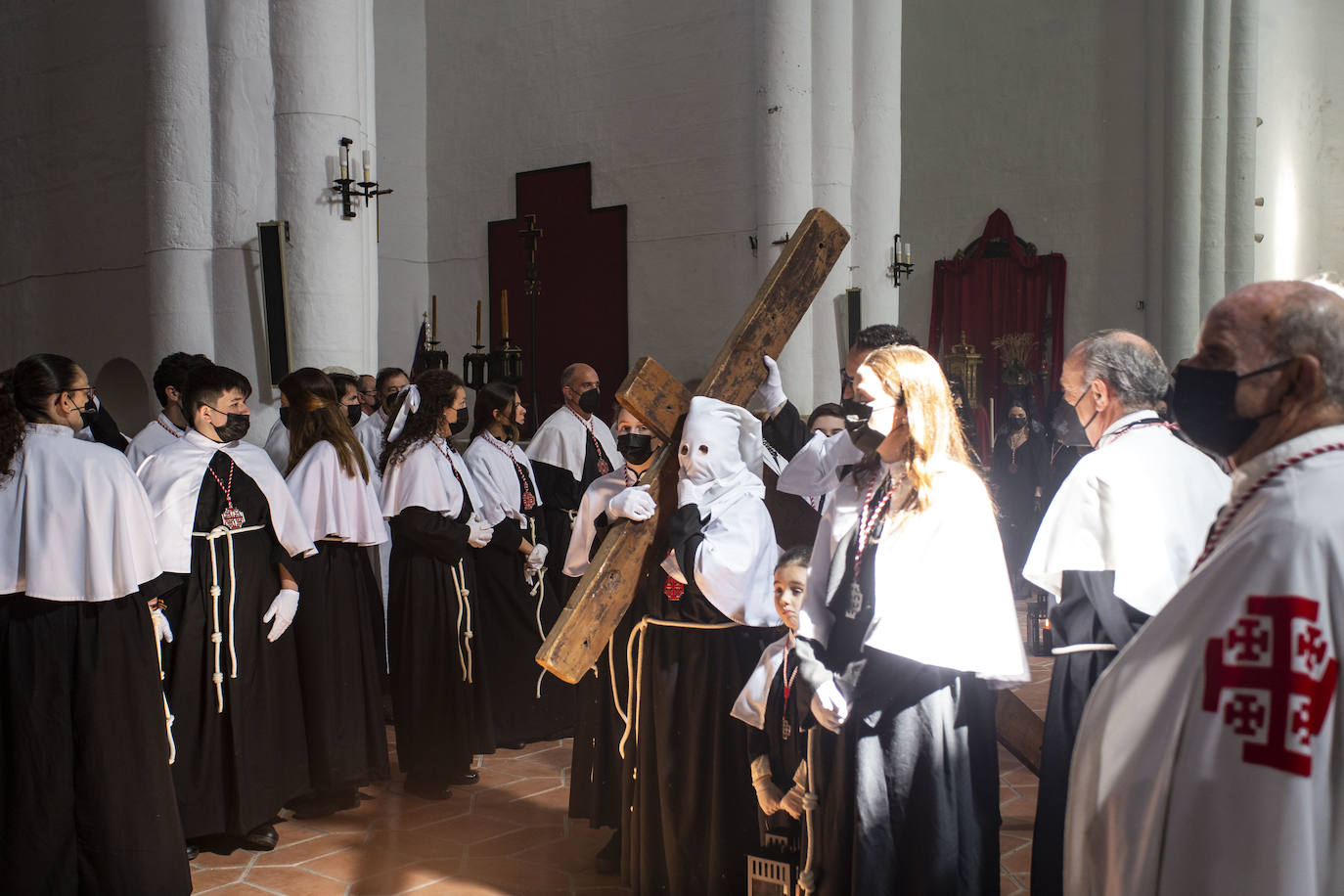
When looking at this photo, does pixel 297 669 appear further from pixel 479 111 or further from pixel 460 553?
pixel 479 111

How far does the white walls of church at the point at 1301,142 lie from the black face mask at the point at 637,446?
1228 centimetres

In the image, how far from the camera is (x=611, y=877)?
422 centimetres

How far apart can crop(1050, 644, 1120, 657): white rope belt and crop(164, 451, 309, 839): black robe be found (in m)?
3.27

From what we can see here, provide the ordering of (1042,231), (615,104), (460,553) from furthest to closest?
(1042,231), (615,104), (460,553)

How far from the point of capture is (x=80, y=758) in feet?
12.5

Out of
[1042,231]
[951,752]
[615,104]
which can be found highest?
[615,104]

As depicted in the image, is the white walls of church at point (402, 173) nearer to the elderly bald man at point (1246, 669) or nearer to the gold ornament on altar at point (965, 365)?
the gold ornament on altar at point (965, 365)

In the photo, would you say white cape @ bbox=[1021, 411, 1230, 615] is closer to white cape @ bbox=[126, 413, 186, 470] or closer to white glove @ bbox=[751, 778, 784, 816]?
white glove @ bbox=[751, 778, 784, 816]

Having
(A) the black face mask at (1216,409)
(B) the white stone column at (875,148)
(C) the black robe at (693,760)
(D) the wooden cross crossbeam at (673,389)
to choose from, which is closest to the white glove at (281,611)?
(C) the black robe at (693,760)

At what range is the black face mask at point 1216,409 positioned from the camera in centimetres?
177

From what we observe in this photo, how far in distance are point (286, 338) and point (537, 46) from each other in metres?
5.48

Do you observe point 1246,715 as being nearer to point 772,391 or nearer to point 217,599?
point 772,391

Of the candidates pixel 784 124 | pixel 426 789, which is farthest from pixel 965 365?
pixel 426 789

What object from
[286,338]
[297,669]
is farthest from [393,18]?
[297,669]
